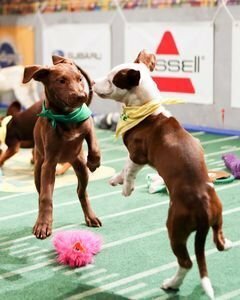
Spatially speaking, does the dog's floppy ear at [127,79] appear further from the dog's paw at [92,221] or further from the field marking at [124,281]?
the dog's paw at [92,221]

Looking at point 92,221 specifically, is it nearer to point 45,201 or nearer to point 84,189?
point 84,189

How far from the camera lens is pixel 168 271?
2.49 meters

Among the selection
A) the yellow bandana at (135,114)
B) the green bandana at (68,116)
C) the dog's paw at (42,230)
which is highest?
the yellow bandana at (135,114)

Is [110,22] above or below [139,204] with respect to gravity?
above

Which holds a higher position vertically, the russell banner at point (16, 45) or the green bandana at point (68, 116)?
the green bandana at point (68, 116)

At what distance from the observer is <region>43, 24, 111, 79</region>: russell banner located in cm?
643

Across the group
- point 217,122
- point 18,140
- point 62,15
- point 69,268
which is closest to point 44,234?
point 69,268

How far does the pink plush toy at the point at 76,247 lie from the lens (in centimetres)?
259

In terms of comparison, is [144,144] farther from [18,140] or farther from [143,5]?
[143,5]

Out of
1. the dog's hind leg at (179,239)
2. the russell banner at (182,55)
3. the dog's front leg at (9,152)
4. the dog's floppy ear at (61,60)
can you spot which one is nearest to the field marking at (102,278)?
the dog's hind leg at (179,239)

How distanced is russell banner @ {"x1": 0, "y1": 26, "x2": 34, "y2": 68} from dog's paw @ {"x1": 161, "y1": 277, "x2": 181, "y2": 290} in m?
5.26

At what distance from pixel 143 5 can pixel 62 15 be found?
1141 millimetres

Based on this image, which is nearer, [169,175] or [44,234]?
[169,175]

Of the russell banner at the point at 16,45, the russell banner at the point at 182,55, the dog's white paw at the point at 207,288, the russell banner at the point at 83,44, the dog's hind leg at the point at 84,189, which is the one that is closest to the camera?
the dog's white paw at the point at 207,288
